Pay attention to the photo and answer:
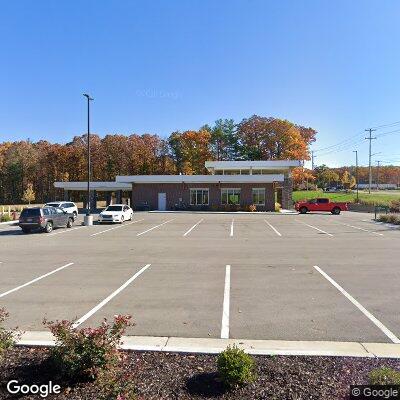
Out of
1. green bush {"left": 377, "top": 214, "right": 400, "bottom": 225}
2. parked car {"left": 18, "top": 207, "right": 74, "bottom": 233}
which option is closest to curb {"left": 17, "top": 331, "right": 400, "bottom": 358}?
parked car {"left": 18, "top": 207, "right": 74, "bottom": 233}

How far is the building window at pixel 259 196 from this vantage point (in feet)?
157

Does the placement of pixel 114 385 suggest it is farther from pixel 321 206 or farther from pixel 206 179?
pixel 206 179

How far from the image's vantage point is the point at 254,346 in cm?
558

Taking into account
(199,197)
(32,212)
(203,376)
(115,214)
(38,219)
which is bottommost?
(203,376)

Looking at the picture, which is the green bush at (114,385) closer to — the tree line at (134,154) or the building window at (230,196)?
the building window at (230,196)

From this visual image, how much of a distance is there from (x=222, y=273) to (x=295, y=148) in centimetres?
7210

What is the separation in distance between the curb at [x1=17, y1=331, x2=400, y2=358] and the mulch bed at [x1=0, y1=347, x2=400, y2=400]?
0.17m

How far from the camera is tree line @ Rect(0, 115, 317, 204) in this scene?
265ft

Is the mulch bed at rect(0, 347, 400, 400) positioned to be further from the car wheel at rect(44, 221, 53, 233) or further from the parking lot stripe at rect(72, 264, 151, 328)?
the car wheel at rect(44, 221, 53, 233)

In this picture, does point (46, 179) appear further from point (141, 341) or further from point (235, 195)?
point (141, 341)

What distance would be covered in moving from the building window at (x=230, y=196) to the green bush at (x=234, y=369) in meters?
44.0

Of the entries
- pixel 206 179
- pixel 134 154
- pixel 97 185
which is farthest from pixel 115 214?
pixel 134 154

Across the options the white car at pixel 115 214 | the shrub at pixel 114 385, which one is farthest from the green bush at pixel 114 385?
the white car at pixel 115 214

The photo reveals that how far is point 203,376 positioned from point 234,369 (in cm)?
47
